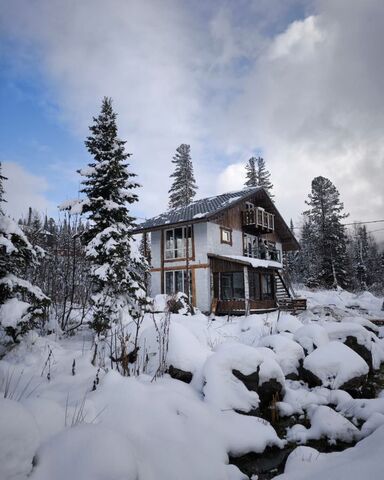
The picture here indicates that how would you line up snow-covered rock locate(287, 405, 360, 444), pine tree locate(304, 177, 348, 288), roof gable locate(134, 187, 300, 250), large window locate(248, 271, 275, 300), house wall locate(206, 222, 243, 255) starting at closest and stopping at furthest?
snow-covered rock locate(287, 405, 360, 444) → roof gable locate(134, 187, 300, 250) → house wall locate(206, 222, 243, 255) → large window locate(248, 271, 275, 300) → pine tree locate(304, 177, 348, 288)

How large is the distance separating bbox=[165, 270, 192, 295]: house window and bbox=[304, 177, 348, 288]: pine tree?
1932 cm

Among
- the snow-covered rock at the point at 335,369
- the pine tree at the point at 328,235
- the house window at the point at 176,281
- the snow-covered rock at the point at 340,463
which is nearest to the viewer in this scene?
the snow-covered rock at the point at 340,463

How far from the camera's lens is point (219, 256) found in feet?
65.5

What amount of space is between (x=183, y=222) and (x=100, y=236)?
32.1ft

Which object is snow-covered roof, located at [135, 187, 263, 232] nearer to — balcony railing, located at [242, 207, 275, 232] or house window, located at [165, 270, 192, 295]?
balcony railing, located at [242, 207, 275, 232]

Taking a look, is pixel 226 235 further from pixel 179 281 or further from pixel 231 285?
pixel 179 281

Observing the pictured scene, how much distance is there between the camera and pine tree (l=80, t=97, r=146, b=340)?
10.4 m

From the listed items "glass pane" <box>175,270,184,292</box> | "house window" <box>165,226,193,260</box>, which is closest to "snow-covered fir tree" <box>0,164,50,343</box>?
"glass pane" <box>175,270,184,292</box>

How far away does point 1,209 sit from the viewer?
638cm

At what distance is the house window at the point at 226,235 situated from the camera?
868 inches

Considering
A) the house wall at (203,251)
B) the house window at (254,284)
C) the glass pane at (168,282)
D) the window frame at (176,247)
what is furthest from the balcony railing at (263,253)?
the glass pane at (168,282)

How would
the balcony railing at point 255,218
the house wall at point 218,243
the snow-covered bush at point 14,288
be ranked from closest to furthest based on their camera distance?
the snow-covered bush at point 14,288, the house wall at point 218,243, the balcony railing at point 255,218

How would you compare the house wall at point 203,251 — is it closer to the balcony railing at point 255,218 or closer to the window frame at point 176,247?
the window frame at point 176,247

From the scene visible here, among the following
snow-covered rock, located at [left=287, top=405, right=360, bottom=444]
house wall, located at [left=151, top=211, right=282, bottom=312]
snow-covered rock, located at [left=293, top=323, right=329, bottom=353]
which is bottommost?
snow-covered rock, located at [left=287, top=405, right=360, bottom=444]
